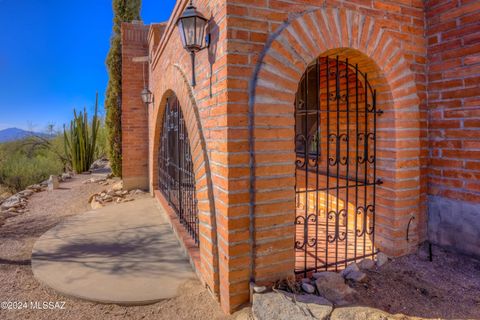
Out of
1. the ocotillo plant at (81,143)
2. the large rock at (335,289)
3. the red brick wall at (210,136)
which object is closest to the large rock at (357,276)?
the large rock at (335,289)

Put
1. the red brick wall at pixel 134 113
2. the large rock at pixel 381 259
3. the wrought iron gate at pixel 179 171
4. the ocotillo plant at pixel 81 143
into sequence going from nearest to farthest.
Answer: the large rock at pixel 381 259, the wrought iron gate at pixel 179 171, the red brick wall at pixel 134 113, the ocotillo plant at pixel 81 143

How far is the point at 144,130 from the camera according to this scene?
7773 mm

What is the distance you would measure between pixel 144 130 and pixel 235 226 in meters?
6.33

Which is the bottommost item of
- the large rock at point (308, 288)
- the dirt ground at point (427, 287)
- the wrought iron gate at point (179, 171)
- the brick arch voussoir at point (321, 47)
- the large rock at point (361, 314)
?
the dirt ground at point (427, 287)

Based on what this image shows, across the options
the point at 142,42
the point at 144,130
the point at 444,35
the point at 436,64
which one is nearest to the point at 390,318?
the point at 436,64

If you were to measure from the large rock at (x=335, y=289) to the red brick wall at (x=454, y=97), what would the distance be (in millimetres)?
1473

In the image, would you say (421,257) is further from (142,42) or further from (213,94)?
(142,42)

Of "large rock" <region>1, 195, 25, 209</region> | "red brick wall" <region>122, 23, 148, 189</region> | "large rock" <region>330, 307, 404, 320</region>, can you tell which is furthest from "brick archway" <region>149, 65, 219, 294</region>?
"large rock" <region>1, 195, 25, 209</region>

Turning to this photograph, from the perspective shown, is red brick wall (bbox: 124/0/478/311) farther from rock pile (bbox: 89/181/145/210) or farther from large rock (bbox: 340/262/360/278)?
rock pile (bbox: 89/181/145/210)

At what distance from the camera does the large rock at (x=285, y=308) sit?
6.16 feet

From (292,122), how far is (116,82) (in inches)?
295

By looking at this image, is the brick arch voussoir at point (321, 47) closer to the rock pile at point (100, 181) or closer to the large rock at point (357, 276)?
the large rock at point (357, 276)

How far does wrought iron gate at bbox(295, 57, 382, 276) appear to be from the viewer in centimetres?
268

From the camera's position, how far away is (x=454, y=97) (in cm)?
276
